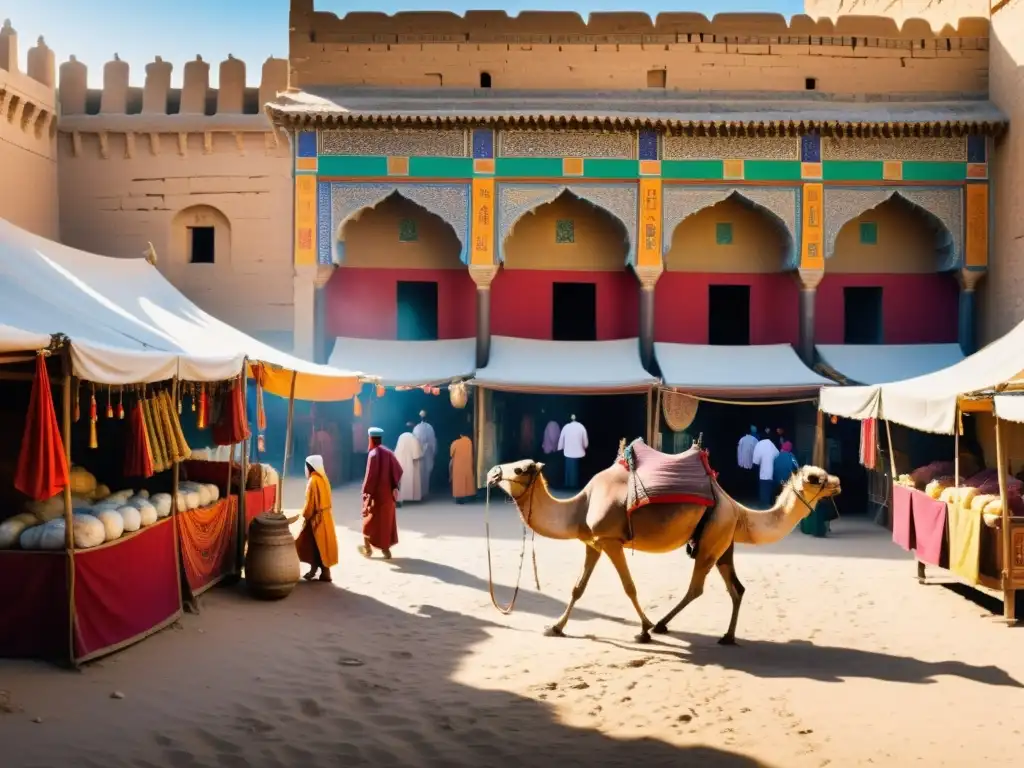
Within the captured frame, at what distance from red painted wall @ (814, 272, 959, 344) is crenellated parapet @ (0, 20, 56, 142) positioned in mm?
15796

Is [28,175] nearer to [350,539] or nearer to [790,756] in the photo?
[350,539]

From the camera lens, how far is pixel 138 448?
7.02 meters

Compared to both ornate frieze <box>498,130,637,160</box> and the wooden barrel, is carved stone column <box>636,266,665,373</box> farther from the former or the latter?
the wooden barrel

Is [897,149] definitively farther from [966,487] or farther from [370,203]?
[966,487]

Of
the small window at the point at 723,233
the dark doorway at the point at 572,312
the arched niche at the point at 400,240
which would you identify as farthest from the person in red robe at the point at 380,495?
the small window at the point at 723,233

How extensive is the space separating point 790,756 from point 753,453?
10.1 m

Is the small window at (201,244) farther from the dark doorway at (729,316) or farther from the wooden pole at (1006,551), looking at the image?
the wooden pole at (1006,551)

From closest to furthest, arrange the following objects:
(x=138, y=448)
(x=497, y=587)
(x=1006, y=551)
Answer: (x=138, y=448) → (x=1006, y=551) → (x=497, y=587)

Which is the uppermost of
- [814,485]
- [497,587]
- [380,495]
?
[814,485]

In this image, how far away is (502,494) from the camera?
16203 mm

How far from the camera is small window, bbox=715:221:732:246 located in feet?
59.1

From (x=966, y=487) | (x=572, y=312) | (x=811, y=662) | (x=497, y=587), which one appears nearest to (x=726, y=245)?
(x=572, y=312)

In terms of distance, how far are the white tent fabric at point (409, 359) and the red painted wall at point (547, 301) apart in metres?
1.04

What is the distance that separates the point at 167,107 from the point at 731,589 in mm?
17675
